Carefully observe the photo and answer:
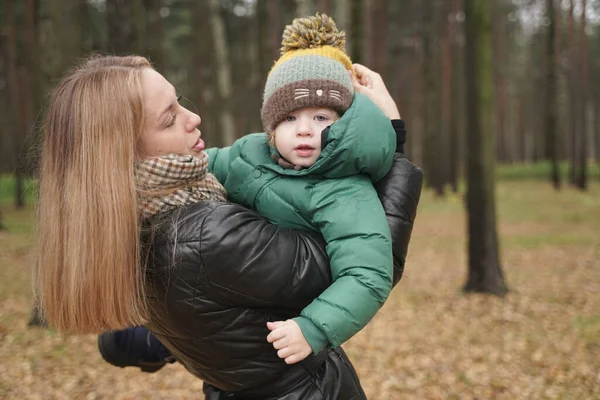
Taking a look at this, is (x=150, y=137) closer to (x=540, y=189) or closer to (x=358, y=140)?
(x=358, y=140)

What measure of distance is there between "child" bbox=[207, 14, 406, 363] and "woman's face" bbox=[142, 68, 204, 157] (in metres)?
0.29

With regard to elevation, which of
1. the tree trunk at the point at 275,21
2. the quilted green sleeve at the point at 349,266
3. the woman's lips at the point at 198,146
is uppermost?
the tree trunk at the point at 275,21

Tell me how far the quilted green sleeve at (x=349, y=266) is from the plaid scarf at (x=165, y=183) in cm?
39

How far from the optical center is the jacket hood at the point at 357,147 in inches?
71.4

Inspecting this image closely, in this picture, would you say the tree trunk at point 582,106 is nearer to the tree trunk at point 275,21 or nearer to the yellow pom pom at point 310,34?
the tree trunk at point 275,21

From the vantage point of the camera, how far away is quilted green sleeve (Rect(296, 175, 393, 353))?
1.62 metres

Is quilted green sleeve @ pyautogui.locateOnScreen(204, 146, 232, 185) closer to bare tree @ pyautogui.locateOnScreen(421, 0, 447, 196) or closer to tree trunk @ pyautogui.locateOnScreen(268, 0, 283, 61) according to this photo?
bare tree @ pyautogui.locateOnScreen(421, 0, 447, 196)

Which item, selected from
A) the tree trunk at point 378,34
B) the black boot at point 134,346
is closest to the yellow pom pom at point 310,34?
the black boot at point 134,346

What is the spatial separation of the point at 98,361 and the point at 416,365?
339 cm

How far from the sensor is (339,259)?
1.68 m

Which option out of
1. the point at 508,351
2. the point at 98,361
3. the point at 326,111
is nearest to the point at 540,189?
the point at 508,351

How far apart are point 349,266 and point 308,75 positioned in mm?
712

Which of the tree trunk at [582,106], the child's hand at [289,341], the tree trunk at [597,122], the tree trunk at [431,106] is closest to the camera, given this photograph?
the child's hand at [289,341]

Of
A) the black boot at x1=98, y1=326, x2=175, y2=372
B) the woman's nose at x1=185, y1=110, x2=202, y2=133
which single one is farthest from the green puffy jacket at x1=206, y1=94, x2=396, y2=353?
the black boot at x1=98, y1=326, x2=175, y2=372
